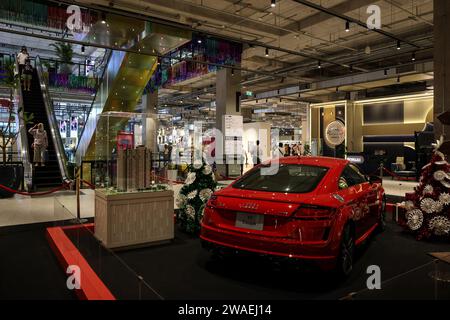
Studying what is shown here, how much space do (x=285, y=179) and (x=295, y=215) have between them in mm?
740

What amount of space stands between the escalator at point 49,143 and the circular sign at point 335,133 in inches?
502

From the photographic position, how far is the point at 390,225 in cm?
Answer: 523

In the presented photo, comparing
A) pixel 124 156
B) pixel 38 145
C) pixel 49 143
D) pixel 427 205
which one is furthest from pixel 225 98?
pixel 427 205

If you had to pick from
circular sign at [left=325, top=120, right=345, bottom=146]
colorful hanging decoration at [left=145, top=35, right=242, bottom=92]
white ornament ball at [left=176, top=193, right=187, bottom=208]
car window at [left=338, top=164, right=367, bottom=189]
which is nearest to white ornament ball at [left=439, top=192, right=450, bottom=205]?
car window at [left=338, top=164, right=367, bottom=189]

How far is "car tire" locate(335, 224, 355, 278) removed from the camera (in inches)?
115

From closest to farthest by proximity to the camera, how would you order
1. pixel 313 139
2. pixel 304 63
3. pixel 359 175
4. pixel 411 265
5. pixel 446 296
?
pixel 446 296 → pixel 411 265 → pixel 359 175 → pixel 304 63 → pixel 313 139

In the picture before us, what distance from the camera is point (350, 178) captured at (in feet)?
12.2

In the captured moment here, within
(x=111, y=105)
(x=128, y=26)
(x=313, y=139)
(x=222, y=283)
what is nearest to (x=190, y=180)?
(x=222, y=283)

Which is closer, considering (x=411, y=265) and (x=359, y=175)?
(x=411, y=265)

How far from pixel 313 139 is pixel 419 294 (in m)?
17.0

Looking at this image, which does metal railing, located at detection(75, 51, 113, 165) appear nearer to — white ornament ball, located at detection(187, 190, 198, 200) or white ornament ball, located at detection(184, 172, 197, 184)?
white ornament ball, located at detection(184, 172, 197, 184)

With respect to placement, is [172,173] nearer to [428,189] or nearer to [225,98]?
[225,98]

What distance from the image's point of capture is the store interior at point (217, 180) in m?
2.83
